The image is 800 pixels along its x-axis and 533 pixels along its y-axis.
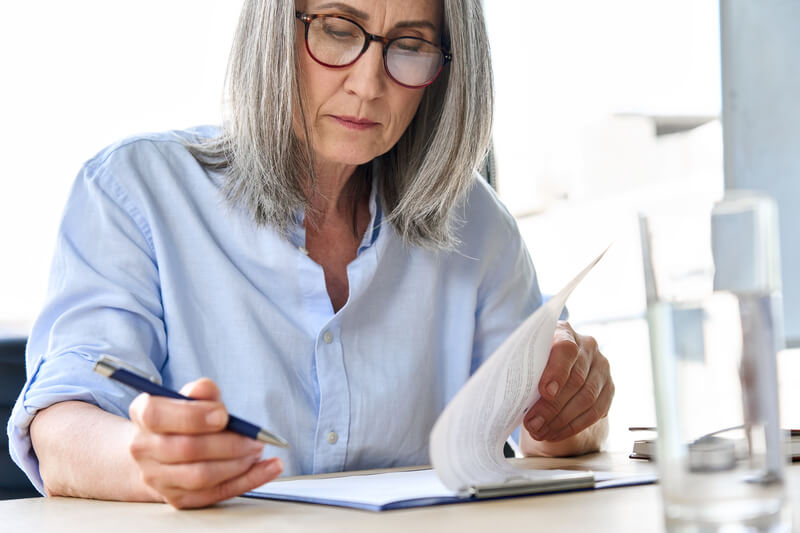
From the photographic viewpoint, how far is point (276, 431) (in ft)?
3.92

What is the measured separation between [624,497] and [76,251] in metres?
0.79

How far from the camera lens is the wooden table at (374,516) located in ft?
2.00

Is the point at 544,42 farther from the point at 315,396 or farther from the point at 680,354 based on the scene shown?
the point at 680,354

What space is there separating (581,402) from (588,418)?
3cm

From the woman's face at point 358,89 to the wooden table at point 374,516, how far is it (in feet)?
2.09

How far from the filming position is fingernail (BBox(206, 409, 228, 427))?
27.5 inches

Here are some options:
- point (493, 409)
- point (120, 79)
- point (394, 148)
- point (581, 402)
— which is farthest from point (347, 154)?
point (120, 79)

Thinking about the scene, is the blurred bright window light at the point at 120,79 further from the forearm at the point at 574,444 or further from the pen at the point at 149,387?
the pen at the point at 149,387

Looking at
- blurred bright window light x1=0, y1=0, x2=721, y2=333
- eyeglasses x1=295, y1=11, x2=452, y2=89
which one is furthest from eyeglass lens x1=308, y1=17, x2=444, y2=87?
blurred bright window light x1=0, y1=0, x2=721, y2=333

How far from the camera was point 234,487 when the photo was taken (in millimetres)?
741

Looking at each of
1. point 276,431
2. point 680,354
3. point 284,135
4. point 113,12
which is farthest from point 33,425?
point 113,12

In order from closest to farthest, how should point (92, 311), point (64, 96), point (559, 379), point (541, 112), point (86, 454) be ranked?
point (86, 454) < point (92, 311) < point (559, 379) < point (64, 96) < point (541, 112)

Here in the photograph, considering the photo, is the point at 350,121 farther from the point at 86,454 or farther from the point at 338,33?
the point at 86,454

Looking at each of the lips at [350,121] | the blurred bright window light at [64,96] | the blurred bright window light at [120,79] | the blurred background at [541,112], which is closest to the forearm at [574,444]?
the lips at [350,121]
